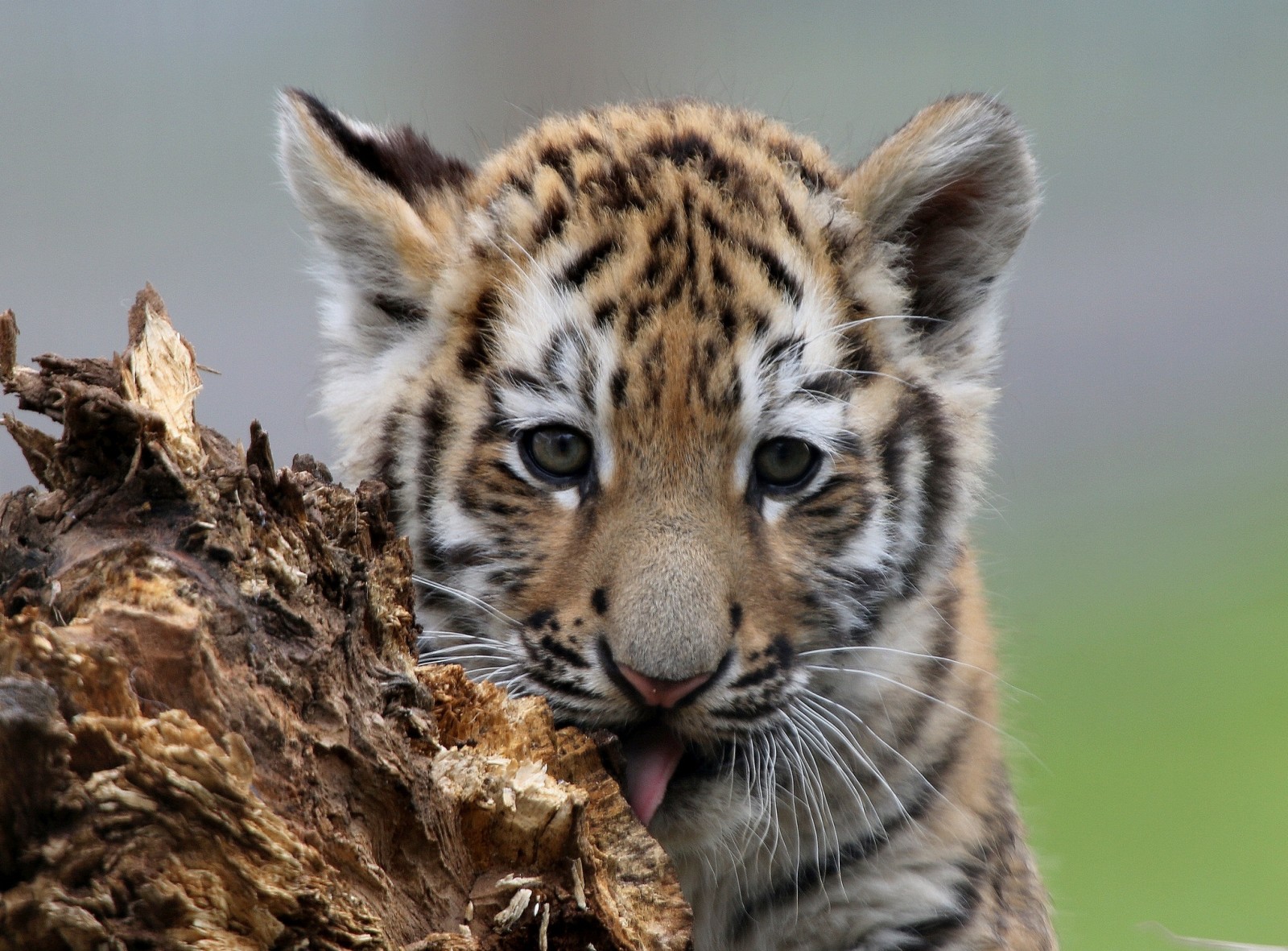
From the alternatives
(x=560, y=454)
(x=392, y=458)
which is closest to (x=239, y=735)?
(x=560, y=454)

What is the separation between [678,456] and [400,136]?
1.52 meters

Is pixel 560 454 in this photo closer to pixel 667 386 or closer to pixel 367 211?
pixel 667 386

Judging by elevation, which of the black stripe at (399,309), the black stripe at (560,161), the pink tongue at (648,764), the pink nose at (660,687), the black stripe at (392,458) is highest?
the black stripe at (560,161)

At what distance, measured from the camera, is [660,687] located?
304 centimetres

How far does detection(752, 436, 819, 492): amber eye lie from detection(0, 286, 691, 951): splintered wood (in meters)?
0.97

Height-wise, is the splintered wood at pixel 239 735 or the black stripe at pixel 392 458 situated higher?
the black stripe at pixel 392 458

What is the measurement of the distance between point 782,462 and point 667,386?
0.37 m

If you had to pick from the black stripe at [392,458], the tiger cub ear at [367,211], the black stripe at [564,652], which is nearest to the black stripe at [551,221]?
the tiger cub ear at [367,211]

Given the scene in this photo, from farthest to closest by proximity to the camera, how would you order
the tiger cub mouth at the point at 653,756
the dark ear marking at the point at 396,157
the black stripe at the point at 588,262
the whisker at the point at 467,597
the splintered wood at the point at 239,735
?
the dark ear marking at the point at 396,157
the black stripe at the point at 588,262
the whisker at the point at 467,597
the tiger cub mouth at the point at 653,756
the splintered wood at the point at 239,735

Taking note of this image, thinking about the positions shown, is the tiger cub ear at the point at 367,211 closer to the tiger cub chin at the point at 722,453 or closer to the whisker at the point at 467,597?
the tiger cub chin at the point at 722,453

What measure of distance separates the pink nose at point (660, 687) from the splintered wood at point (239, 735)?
31 cm

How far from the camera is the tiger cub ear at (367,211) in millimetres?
3746

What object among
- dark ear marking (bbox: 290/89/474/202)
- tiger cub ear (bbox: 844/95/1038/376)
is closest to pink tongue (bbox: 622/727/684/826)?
tiger cub ear (bbox: 844/95/1038/376)

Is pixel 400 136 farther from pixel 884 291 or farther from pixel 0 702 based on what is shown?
pixel 0 702
